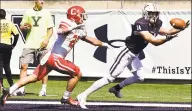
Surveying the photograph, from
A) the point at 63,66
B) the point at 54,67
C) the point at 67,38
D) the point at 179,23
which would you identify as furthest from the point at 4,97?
the point at 179,23

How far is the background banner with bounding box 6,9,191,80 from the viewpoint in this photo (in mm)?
14953

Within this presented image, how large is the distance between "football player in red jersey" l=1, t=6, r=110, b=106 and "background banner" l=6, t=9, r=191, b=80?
528cm

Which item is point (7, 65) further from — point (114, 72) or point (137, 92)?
point (114, 72)

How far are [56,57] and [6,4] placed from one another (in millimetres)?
7080

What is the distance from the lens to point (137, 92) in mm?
13297

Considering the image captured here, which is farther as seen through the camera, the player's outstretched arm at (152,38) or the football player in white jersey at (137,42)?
the football player in white jersey at (137,42)

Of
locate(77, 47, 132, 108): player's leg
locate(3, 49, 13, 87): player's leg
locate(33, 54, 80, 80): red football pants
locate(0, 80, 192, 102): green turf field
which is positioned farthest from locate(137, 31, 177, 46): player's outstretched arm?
locate(3, 49, 13, 87): player's leg

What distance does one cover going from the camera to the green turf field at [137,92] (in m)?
12.0

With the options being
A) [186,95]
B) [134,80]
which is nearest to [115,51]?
[186,95]

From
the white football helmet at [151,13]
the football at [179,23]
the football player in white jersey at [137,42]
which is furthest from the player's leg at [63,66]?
the football at [179,23]

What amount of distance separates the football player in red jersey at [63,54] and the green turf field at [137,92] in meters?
1.97

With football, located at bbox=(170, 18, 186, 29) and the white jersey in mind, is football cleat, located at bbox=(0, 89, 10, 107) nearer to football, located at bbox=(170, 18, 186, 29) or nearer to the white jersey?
the white jersey

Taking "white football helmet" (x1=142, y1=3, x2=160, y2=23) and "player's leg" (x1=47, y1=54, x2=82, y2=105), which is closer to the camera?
"player's leg" (x1=47, y1=54, x2=82, y2=105)

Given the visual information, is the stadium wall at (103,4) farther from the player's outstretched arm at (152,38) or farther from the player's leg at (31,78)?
the player's leg at (31,78)
